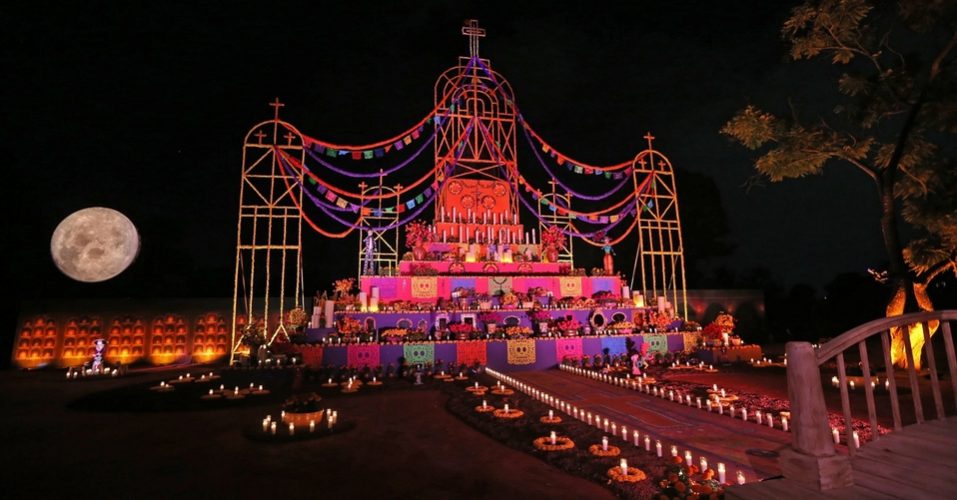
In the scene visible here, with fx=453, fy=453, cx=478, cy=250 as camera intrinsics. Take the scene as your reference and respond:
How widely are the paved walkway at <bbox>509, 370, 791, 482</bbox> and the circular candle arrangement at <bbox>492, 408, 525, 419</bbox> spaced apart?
1.42 meters

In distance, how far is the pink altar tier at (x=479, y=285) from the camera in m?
15.2

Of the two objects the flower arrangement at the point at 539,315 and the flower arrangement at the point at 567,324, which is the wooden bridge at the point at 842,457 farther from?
the flower arrangement at the point at 539,315

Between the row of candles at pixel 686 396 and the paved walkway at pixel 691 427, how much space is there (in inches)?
5.8

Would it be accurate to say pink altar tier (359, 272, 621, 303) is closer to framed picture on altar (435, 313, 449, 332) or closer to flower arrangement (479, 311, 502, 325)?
framed picture on altar (435, 313, 449, 332)

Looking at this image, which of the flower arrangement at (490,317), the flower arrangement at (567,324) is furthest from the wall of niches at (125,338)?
the flower arrangement at (567,324)

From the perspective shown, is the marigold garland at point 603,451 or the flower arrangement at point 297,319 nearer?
the marigold garland at point 603,451

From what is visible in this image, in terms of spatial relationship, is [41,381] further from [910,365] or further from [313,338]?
[910,365]

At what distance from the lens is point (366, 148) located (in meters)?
16.5

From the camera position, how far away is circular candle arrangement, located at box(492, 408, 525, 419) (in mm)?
7738

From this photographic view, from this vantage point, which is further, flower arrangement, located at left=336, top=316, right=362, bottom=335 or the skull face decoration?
the skull face decoration

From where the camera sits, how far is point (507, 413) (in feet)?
25.8

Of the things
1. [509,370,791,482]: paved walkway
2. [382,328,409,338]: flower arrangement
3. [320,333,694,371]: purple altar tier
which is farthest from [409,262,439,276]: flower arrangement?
[509,370,791,482]: paved walkway

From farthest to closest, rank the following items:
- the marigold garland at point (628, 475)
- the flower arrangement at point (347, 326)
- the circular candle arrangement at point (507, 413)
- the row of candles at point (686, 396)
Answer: the flower arrangement at point (347, 326) < the circular candle arrangement at point (507, 413) < the row of candles at point (686, 396) < the marigold garland at point (628, 475)

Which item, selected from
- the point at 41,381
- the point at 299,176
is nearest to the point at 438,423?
the point at 299,176
